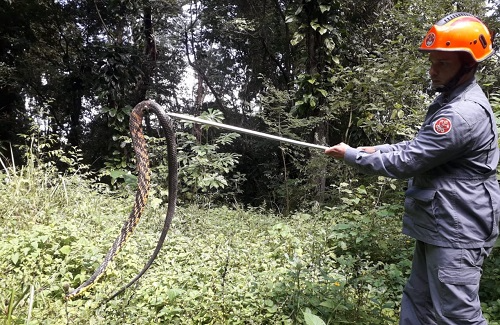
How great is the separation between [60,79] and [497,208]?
10.5 metres

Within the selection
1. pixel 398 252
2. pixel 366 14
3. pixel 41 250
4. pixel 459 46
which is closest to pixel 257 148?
pixel 366 14

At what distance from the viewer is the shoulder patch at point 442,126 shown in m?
1.39

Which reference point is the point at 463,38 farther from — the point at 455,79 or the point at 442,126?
the point at 442,126

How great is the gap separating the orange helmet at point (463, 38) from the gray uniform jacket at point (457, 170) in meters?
0.15

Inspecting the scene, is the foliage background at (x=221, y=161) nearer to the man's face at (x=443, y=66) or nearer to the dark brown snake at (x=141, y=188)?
the dark brown snake at (x=141, y=188)

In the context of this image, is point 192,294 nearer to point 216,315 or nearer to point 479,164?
point 216,315

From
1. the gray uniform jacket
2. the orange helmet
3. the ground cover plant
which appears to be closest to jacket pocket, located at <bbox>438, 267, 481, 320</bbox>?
the gray uniform jacket

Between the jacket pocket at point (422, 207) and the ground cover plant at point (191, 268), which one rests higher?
the jacket pocket at point (422, 207)

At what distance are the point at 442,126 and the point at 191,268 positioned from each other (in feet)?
6.44

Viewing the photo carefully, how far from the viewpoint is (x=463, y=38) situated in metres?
1.43

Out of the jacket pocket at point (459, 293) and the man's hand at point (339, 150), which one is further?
the man's hand at point (339, 150)

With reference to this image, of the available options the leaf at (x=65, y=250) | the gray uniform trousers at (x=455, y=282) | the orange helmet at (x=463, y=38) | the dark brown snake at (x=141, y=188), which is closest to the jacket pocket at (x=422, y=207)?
the gray uniform trousers at (x=455, y=282)

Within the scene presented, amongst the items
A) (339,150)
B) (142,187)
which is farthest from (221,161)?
(339,150)

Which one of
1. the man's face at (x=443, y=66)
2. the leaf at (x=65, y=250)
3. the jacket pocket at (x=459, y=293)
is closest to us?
the jacket pocket at (x=459, y=293)
